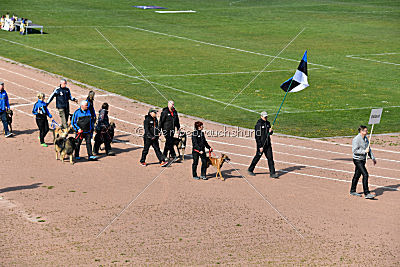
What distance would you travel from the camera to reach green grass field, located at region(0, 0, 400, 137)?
1126 inches

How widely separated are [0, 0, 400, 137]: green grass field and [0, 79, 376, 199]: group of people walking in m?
6.16

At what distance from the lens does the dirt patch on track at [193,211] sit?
1301 cm

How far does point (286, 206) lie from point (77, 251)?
5.57m

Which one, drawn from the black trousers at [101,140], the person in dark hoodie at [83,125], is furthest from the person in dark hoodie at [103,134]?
the person in dark hoodie at [83,125]

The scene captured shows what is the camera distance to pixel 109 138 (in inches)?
779

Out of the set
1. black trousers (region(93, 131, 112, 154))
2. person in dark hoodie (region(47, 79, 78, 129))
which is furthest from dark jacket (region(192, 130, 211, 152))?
person in dark hoodie (region(47, 79, 78, 129))

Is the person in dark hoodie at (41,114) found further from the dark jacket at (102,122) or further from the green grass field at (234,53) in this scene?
the green grass field at (234,53)

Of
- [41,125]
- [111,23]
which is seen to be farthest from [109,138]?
[111,23]

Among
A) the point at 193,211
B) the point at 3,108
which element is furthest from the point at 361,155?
the point at 3,108

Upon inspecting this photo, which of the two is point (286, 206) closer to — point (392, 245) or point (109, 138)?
point (392, 245)

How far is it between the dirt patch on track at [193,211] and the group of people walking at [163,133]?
414mm

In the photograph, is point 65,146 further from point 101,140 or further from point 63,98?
point 63,98

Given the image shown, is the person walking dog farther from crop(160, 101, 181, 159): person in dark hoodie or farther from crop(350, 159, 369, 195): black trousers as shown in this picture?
crop(350, 159, 369, 195): black trousers

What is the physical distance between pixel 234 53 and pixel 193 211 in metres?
29.6
